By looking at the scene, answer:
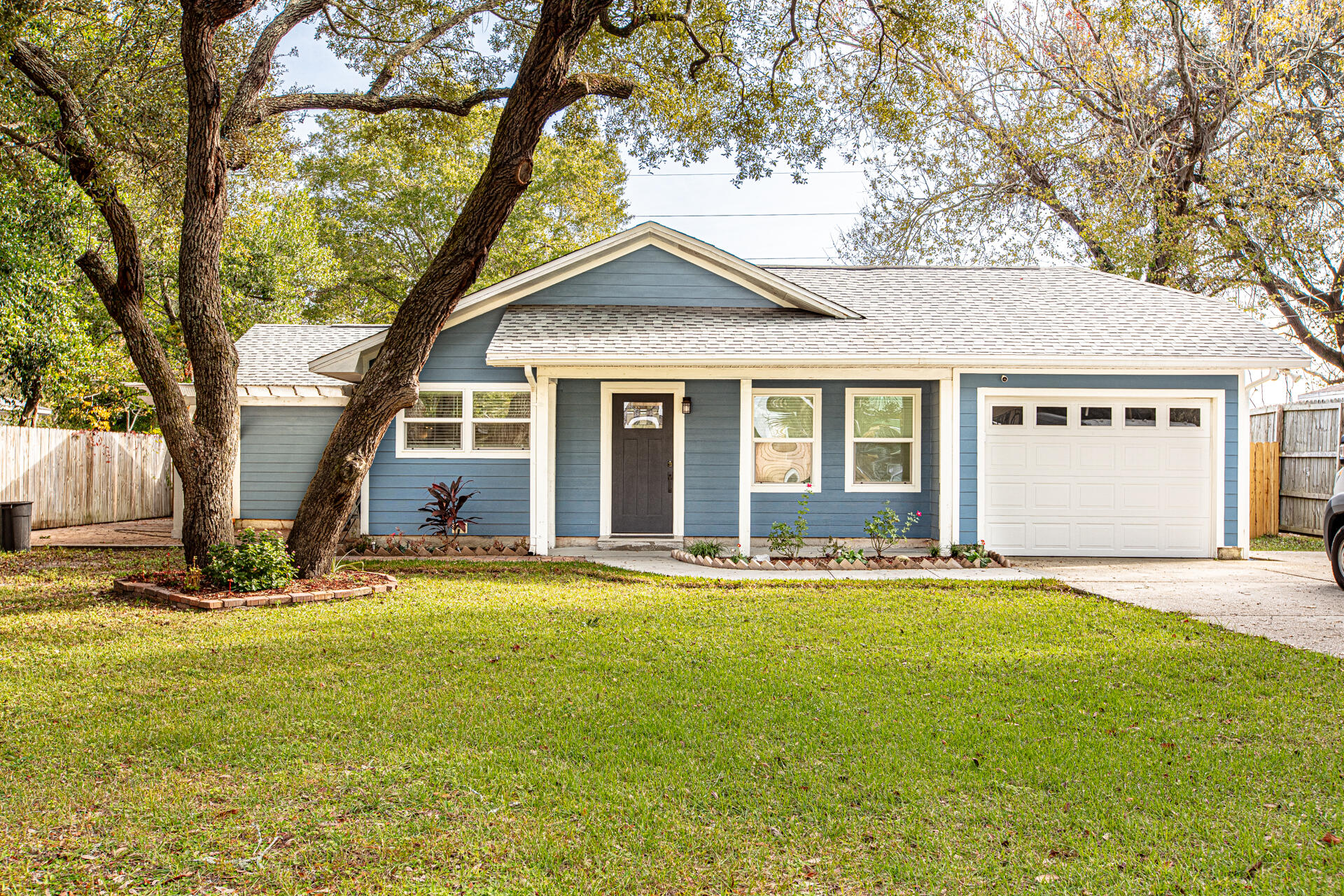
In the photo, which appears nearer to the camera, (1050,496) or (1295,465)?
(1050,496)

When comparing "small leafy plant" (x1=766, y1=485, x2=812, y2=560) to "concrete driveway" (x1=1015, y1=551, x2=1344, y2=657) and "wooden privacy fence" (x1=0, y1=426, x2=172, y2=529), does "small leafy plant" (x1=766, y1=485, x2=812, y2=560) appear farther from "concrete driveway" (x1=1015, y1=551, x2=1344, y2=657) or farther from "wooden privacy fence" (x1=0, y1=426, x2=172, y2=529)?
"wooden privacy fence" (x1=0, y1=426, x2=172, y2=529)

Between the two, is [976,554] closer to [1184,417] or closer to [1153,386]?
[1153,386]

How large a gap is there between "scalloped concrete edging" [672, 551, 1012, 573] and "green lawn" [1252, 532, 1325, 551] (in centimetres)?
559

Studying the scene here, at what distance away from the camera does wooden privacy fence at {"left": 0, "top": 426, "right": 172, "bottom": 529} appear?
14.0 meters

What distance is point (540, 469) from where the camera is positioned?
1156 centimetres

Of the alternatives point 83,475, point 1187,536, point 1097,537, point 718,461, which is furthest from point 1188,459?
point 83,475

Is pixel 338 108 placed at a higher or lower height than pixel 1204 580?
higher

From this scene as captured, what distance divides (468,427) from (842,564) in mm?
5401

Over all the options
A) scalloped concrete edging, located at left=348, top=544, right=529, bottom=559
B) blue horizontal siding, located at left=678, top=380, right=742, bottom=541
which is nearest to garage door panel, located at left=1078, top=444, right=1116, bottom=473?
blue horizontal siding, located at left=678, top=380, right=742, bottom=541

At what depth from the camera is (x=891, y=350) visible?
11188 mm

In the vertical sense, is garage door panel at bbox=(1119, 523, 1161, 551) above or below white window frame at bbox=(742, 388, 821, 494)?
below

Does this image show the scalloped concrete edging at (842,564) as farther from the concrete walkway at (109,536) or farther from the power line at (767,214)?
the power line at (767,214)

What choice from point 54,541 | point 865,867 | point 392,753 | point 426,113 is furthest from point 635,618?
point 54,541

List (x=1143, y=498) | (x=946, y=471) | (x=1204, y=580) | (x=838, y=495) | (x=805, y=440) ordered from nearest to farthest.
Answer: (x=1204, y=580)
(x=946, y=471)
(x=1143, y=498)
(x=838, y=495)
(x=805, y=440)
